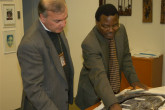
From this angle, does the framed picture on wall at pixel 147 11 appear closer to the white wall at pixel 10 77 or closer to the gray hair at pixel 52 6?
the white wall at pixel 10 77

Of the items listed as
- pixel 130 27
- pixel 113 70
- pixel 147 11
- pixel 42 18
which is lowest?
pixel 113 70

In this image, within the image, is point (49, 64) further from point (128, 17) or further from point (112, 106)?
point (128, 17)

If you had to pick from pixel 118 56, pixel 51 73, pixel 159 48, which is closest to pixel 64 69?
pixel 51 73

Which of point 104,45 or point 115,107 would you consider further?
point 104,45

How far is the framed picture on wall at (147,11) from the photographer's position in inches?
168

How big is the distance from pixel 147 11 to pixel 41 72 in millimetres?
3103

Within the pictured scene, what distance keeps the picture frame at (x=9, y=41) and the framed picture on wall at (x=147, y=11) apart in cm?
219

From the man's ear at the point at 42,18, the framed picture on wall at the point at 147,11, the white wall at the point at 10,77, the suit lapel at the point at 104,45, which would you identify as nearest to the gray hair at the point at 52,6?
the man's ear at the point at 42,18

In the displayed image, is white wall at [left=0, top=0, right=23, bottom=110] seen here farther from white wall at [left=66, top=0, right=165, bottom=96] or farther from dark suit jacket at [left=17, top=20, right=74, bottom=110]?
dark suit jacket at [left=17, top=20, right=74, bottom=110]

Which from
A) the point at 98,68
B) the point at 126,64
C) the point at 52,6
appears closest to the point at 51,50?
the point at 52,6

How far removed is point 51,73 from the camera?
1.75 metres

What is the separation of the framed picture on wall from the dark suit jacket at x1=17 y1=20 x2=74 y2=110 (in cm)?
287

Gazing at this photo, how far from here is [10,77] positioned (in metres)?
3.94

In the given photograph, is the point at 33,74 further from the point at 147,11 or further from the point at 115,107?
the point at 147,11
